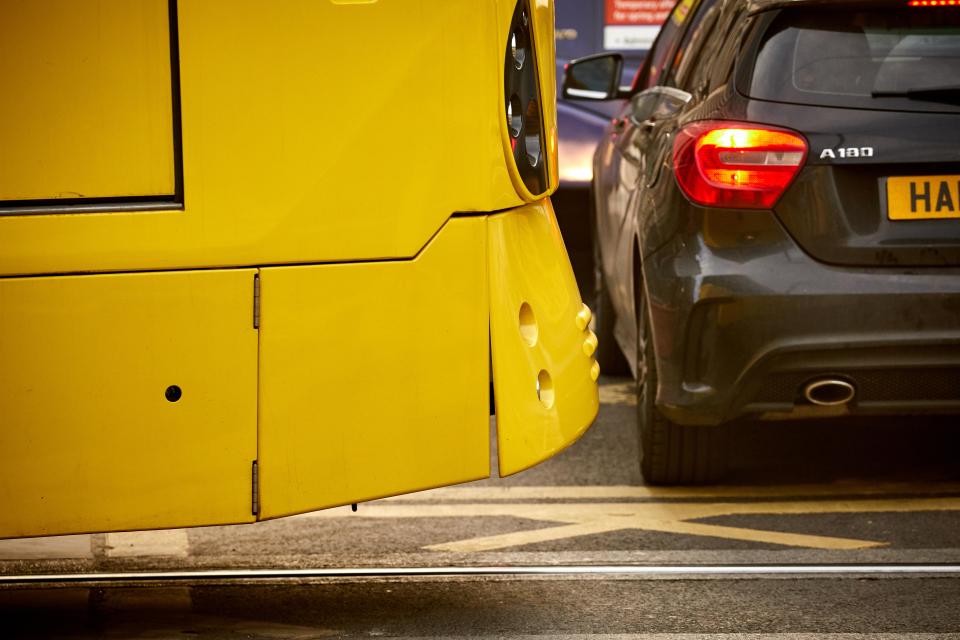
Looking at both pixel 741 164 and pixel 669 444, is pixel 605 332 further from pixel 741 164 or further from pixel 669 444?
pixel 741 164

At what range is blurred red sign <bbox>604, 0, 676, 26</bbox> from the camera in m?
10.9

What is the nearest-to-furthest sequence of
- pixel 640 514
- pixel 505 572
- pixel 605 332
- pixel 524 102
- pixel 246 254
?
pixel 246 254 → pixel 524 102 → pixel 505 572 → pixel 640 514 → pixel 605 332

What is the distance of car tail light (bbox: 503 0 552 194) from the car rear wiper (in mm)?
1525

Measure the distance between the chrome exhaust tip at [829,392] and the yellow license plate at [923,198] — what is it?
1.71ft

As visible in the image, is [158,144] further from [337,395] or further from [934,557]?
[934,557]

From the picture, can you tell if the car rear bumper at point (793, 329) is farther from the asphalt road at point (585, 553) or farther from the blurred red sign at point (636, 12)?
the blurred red sign at point (636, 12)

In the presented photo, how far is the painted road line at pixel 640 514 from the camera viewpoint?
17.2 ft

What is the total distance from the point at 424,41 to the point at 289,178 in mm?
421

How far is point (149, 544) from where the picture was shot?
17.4 ft

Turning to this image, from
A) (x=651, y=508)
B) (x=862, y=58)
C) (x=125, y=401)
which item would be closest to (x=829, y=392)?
(x=651, y=508)

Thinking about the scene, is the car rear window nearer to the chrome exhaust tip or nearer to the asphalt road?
the chrome exhaust tip

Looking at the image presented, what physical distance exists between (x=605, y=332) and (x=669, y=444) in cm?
220

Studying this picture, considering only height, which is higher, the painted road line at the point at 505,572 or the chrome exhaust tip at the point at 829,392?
the chrome exhaust tip at the point at 829,392

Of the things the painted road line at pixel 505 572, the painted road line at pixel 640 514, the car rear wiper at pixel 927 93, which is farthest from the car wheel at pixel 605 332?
the painted road line at pixel 505 572
